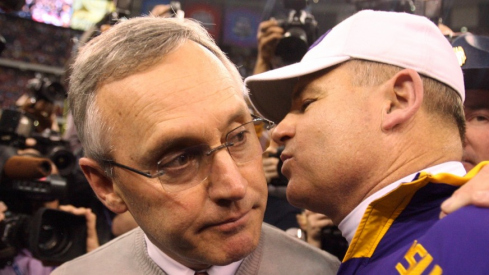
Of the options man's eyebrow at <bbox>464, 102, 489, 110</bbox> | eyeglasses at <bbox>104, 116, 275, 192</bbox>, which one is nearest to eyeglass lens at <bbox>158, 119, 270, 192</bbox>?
eyeglasses at <bbox>104, 116, 275, 192</bbox>

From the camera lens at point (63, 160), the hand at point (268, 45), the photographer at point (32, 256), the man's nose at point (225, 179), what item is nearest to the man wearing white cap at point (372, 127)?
the man's nose at point (225, 179)

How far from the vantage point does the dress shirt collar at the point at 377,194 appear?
3.76 ft

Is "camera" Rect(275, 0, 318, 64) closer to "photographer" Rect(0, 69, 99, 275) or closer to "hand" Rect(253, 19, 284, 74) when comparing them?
"hand" Rect(253, 19, 284, 74)

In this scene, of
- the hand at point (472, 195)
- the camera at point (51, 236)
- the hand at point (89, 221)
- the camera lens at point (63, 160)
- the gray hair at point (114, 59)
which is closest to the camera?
the hand at point (472, 195)

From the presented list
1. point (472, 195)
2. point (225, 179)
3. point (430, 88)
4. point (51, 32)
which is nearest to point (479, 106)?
point (430, 88)

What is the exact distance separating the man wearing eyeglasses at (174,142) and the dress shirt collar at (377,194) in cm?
26

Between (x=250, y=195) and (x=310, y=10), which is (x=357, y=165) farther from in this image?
(x=310, y=10)

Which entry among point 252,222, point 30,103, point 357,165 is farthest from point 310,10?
point 30,103

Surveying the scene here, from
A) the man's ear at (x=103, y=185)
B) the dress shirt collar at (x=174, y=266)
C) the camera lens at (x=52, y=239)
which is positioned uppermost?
the man's ear at (x=103, y=185)

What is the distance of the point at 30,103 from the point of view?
11.9ft

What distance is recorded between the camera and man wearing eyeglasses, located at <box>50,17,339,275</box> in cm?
110

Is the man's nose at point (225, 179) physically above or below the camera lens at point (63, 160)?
above

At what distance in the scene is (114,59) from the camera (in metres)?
1.19

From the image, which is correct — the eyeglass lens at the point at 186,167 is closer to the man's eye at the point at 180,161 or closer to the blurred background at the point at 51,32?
the man's eye at the point at 180,161
